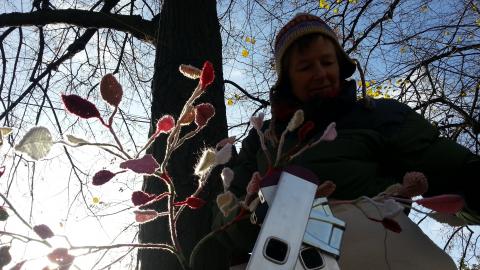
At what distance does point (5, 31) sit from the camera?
3.22 m

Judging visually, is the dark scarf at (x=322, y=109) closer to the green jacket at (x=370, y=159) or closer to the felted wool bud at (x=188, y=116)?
the green jacket at (x=370, y=159)

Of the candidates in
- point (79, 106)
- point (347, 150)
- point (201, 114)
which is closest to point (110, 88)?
point (79, 106)

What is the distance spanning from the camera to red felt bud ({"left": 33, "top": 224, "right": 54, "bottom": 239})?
2.24 ft

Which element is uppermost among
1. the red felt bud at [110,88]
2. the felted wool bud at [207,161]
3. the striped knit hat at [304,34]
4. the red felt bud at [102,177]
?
the striped knit hat at [304,34]

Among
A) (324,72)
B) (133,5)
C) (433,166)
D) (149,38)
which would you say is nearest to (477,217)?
(433,166)

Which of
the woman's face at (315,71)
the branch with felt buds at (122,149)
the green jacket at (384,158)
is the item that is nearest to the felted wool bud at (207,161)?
the branch with felt buds at (122,149)

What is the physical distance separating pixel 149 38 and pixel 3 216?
5.89ft

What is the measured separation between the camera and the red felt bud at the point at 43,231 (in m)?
0.68

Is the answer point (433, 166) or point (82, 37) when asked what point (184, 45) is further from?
point (82, 37)

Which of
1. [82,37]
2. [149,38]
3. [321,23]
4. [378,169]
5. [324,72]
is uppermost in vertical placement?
[82,37]

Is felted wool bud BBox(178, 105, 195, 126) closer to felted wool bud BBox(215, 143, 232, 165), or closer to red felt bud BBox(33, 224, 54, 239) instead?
felted wool bud BBox(215, 143, 232, 165)

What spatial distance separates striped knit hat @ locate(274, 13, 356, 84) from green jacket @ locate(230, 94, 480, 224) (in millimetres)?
318

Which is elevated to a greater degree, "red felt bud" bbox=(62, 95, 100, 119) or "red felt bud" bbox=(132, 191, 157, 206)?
"red felt bud" bbox=(62, 95, 100, 119)

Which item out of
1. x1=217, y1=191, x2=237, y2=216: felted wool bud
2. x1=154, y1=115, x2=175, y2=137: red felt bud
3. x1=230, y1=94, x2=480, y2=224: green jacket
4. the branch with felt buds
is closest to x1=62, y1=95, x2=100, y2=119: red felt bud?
the branch with felt buds
